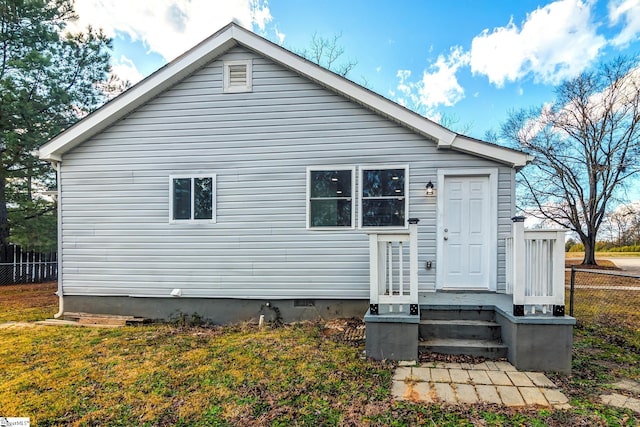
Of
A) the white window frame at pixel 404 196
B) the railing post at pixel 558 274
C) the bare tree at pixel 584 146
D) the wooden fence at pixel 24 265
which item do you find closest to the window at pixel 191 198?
the white window frame at pixel 404 196

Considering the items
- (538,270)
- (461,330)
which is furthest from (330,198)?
(538,270)

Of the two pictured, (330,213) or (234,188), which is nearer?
(330,213)

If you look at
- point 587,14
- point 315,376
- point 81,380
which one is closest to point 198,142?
point 81,380

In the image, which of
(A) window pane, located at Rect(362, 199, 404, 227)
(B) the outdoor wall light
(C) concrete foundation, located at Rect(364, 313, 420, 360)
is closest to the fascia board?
(B) the outdoor wall light

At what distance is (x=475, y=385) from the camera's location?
10.1ft

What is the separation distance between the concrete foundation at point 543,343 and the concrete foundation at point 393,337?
1.09m

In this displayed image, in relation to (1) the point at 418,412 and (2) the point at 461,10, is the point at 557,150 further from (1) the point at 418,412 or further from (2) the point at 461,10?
(1) the point at 418,412

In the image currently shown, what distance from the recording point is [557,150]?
53.6 feet

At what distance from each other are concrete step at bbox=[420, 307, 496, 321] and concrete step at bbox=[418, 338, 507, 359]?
342 mm

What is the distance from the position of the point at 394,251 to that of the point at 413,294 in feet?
5.22

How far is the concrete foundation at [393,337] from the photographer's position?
3697 millimetres

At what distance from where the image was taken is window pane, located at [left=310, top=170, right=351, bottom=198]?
5.53 m

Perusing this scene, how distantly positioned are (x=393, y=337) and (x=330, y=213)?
244 cm

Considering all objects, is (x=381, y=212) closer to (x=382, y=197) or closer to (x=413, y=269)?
(x=382, y=197)
